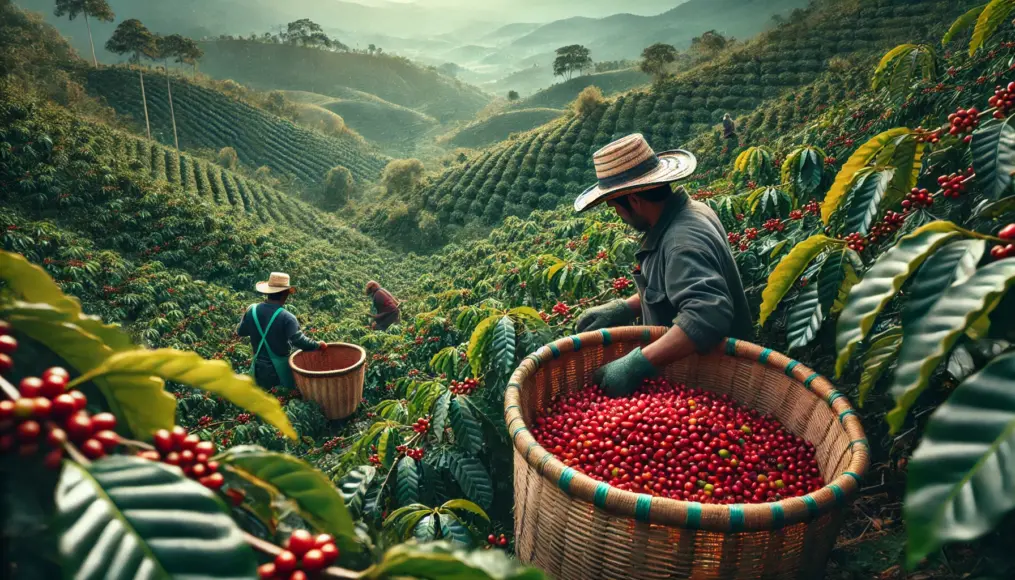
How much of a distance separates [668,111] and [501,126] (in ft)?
109

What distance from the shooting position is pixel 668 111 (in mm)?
23234

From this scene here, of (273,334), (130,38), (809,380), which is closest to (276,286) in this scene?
(273,334)

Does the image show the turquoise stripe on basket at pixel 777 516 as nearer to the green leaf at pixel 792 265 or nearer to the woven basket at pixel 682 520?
the woven basket at pixel 682 520

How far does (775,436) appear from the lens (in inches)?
77.7

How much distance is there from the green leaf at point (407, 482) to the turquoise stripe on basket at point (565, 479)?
76 centimetres

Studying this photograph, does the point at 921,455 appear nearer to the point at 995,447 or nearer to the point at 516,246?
the point at 995,447

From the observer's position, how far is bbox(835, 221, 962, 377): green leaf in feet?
2.91

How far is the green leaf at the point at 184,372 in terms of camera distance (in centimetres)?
58

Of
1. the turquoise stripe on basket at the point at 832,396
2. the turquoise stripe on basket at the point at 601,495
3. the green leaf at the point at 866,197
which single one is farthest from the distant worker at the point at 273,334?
the green leaf at the point at 866,197

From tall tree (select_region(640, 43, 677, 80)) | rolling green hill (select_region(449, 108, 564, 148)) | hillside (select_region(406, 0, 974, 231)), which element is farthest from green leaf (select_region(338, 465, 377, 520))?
rolling green hill (select_region(449, 108, 564, 148))

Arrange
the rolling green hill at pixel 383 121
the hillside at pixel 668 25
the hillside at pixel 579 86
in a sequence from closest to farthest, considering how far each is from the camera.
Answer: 1. the hillside at pixel 579 86
2. the rolling green hill at pixel 383 121
3. the hillside at pixel 668 25

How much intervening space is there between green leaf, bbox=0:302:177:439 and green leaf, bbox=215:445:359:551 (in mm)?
93

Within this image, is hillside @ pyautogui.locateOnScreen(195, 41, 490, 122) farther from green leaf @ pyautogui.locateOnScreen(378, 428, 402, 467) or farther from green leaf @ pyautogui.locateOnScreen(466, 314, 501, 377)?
green leaf @ pyautogui.locateOnScreen(378, 428, 402, 467)

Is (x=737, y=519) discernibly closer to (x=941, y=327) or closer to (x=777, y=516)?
(x=777, y=516)
